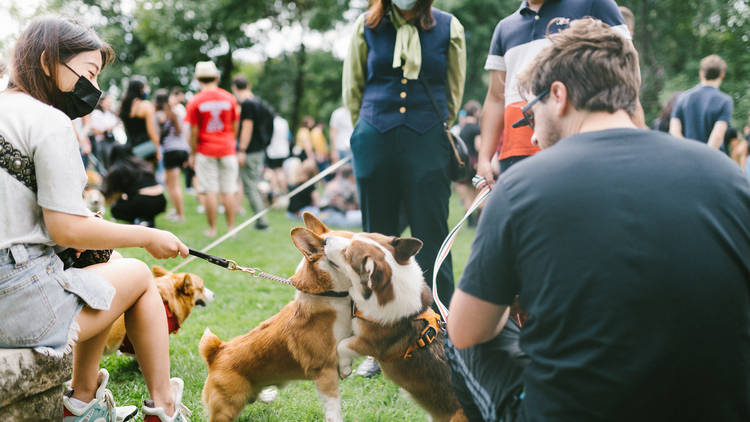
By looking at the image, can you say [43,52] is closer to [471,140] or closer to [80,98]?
[80,98]

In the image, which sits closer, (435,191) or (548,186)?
(548,186)

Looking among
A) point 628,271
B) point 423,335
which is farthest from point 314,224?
point 628,271

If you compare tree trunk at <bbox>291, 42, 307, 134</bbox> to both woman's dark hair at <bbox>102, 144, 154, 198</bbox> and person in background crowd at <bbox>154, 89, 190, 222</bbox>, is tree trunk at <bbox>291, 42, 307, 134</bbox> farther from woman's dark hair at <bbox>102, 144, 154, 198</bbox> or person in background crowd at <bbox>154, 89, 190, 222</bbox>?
woman's dark hair at <bbox>102, 144, 154, 198</bbox>

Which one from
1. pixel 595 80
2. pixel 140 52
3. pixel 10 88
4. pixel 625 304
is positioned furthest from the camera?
pixel 140 52

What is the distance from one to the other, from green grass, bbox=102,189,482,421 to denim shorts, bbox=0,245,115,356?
1002 millimetres

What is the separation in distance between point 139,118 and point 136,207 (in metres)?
1.98

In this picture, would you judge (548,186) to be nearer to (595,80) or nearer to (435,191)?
(595,80)

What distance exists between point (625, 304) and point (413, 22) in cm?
244

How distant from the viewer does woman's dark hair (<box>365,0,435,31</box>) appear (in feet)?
10.8

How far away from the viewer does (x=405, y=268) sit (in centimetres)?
243

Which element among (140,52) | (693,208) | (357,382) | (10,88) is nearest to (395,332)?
(357,382)

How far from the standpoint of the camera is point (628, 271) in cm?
131

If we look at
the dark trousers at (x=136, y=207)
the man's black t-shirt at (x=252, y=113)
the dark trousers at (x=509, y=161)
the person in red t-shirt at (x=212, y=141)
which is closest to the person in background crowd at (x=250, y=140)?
the man's black t-shirt at (x=252, y=113)

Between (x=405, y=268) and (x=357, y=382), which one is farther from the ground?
(x=405, y=268)
